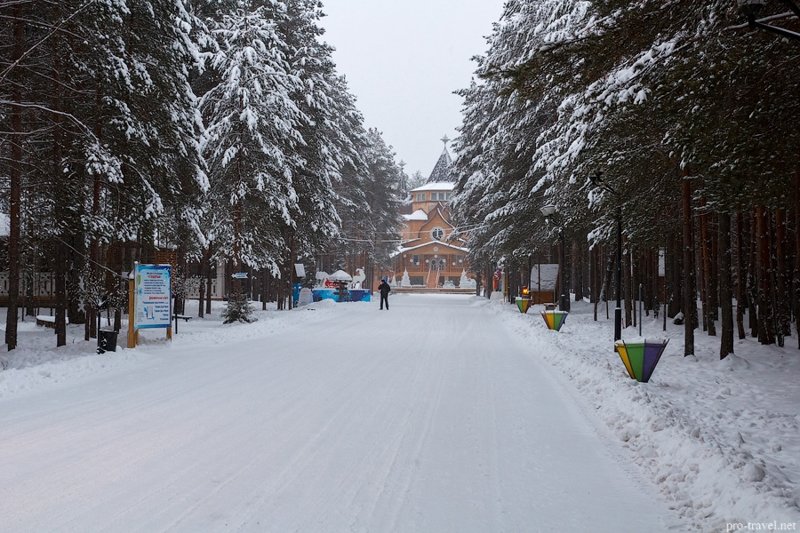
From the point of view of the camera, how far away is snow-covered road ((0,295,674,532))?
436cm

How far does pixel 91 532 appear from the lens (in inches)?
157

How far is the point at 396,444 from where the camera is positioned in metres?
6.28

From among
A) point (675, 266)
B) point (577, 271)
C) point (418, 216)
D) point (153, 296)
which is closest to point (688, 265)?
point (675, 266)

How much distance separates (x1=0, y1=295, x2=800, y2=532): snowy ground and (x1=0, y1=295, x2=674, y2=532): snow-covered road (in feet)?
0.08

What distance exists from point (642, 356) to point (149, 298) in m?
11.2

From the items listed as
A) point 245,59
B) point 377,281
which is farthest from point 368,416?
point 377,281

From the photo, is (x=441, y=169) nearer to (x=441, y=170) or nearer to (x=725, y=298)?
(x=441, y=170)

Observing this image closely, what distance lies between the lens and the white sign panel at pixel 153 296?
1453 cm

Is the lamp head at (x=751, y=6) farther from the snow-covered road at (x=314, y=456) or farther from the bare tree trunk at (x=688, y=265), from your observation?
the bare tree trunk at (x=688, y=265)

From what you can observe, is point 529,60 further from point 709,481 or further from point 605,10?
point 709,481

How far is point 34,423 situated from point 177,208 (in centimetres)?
1179

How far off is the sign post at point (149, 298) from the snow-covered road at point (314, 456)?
3.68 metres

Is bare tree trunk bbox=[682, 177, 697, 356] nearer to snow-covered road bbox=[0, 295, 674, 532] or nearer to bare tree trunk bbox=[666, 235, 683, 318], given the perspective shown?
snow-covered road bbox=[0, 295, 674, 532]

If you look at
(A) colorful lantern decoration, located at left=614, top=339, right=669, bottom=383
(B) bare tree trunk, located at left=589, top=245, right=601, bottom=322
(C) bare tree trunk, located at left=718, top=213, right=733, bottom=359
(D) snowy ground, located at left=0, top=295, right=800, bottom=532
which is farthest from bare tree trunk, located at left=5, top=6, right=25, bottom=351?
(B) bare tree trunk, located at left=589, top=245, right=601, bottom=322
